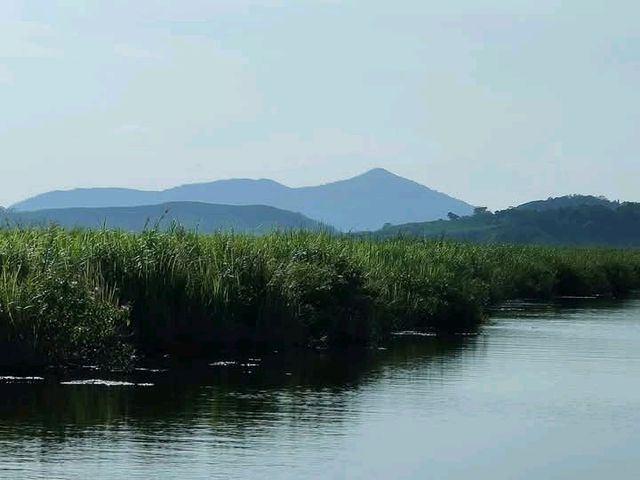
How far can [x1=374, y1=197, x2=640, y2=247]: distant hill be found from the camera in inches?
6855

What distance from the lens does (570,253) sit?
64.2m

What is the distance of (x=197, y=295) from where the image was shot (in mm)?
25266

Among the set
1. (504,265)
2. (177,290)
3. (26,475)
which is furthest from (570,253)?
(26,475)

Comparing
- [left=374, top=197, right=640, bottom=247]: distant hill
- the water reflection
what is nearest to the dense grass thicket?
the water reflection

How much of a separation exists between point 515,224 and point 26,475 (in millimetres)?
169533

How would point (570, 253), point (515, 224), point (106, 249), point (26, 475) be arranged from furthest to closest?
A: 1. point (515, 224)
2. point (570, 253)
3. point (106, 249)
4. point (26, 475)

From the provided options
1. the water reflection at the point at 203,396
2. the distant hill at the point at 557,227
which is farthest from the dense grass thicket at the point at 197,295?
the distant hill at the point at 557,227

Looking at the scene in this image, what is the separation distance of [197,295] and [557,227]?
6246 inches

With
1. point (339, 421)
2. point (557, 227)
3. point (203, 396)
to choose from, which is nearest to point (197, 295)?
point (203, 396)

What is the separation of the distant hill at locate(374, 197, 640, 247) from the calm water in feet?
473

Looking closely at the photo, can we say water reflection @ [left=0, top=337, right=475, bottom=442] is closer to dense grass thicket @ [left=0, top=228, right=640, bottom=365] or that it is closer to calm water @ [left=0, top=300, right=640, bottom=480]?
calm water @ [left=0, top=300, right=640, bottom=480]

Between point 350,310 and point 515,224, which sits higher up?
point 515,224

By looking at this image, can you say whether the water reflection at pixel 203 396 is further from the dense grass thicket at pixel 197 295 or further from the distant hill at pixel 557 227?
the distant hill at pixel 557 227

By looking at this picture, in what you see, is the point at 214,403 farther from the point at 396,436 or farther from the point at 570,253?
the point at 570,253
